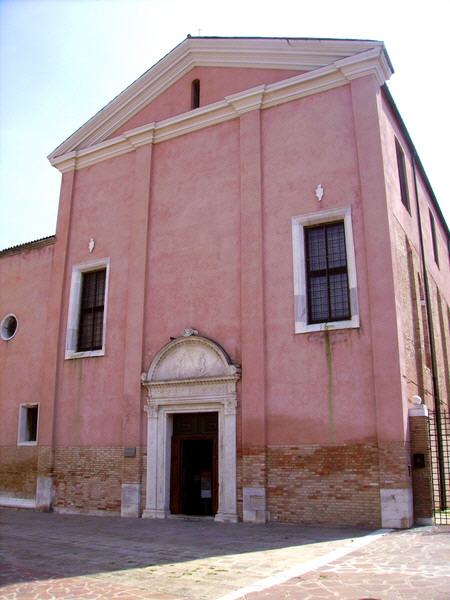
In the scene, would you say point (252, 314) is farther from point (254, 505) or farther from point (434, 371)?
point (434, 371)

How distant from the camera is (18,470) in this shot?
1662 cm

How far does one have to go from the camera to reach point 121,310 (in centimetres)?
1590

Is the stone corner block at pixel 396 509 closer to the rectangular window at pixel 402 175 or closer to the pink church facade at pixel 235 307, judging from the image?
the pink church facade at pixel 235 307

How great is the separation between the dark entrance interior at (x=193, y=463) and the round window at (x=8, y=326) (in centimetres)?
727

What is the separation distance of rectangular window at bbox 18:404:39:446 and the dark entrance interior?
5.20 m

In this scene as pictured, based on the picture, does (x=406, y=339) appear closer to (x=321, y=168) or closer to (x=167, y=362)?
(x=321, y=168)

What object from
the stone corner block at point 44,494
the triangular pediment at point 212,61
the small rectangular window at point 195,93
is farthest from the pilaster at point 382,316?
the stone corner block at point 44,494

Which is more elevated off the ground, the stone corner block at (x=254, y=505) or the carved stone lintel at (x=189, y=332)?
the carved stone lintel at (x=189, y=332)

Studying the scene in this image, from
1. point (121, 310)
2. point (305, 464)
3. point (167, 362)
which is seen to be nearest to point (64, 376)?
point (121, 310)

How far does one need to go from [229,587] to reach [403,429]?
5944mm

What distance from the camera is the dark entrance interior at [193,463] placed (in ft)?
45.5

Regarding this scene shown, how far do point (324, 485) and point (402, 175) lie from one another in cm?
878

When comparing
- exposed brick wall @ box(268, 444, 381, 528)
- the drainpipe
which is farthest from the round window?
the drainpipe

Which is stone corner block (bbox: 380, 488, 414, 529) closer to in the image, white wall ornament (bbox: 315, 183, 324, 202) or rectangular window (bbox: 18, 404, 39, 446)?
white wall ornament (bbox: 315, 183, 324, 202)
